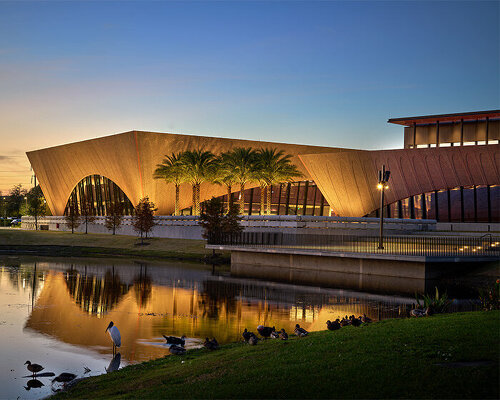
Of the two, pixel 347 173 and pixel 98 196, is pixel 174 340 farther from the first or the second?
pixel 98 196

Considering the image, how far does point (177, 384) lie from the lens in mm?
10281

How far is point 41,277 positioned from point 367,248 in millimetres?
18520

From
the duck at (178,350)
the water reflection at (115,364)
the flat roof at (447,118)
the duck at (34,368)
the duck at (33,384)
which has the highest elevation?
the flat roof at (447,118)

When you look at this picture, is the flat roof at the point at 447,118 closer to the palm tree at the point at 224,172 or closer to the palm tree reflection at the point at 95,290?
the palm tree at the point at 224,172

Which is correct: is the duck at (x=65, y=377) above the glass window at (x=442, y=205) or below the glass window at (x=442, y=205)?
below

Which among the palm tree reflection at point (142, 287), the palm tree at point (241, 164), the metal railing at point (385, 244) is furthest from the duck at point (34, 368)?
the palm tree at point (241, 164)

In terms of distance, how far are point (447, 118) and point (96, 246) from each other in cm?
3700

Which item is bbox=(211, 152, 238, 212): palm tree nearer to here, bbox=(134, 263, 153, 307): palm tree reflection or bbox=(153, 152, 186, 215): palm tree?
bbox=(153, 152, 186, 215): palm tree

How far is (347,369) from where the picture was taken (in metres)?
9.27

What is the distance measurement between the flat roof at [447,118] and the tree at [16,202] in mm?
98268

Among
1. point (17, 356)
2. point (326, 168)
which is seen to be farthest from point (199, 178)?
point (17, 356)

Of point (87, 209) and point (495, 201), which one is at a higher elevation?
point (495, 201)

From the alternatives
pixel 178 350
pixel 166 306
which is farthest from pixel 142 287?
pixel 178 350

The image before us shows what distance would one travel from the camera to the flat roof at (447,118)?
191 ft
